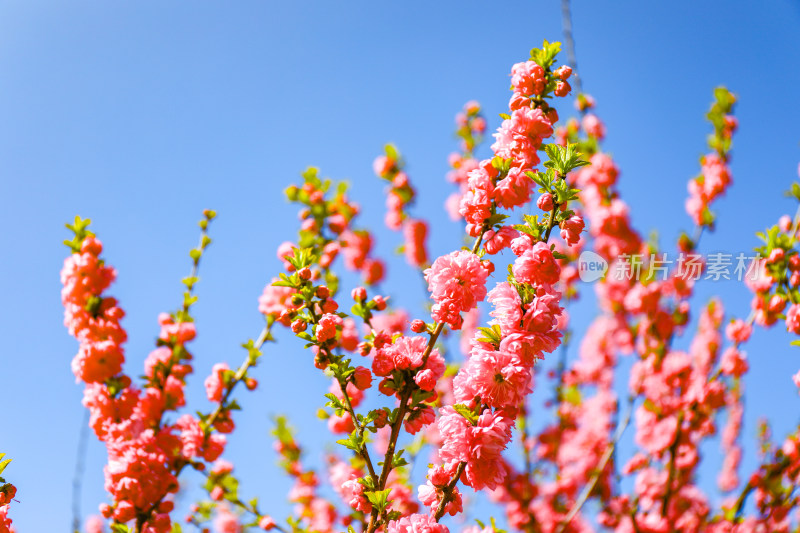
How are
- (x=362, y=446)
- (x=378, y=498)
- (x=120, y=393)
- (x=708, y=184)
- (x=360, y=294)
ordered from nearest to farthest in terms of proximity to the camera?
1. (x=378, y=498)
2. (x=362, y=446)
3. (x=360, y=294)
4. (x=120, y=393)
5. (x=708, y=184)

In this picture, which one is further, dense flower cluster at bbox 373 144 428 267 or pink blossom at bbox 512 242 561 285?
dense flower cluster at bbox 373 144 428 267

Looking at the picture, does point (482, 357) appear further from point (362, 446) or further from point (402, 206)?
point (402, 206)

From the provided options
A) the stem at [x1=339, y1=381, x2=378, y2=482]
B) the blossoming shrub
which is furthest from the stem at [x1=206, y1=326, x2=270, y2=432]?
the stem at [x1=339, y1=381, x2=378, y2=482]

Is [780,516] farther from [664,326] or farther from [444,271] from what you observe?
[444,271]

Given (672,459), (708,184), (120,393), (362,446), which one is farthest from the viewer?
(708,184)

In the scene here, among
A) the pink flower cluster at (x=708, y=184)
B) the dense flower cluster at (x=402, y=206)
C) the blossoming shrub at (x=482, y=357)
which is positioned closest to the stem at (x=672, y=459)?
the blossoming shrub at (x=482, y=357)

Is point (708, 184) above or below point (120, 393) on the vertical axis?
above

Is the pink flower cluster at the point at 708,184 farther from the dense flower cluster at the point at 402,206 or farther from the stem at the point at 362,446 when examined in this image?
the stem at the point at 362,446

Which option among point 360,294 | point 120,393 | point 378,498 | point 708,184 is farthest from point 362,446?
point 708,184

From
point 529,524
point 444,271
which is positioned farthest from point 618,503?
point 444,271

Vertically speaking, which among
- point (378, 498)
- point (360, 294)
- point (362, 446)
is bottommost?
point (378, 498)

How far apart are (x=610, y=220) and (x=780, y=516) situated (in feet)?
10.4

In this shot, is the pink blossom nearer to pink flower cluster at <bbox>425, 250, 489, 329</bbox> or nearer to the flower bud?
pink flower cluster at <bbox>425, 250, 489, 329</bbox>

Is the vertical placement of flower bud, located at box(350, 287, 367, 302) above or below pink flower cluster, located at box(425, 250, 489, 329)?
above
